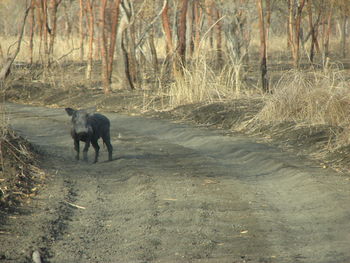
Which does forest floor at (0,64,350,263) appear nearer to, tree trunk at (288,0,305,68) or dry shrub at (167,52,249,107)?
dry shrub at (167,52,249,107)

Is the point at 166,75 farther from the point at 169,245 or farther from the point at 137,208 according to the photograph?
the point at 169,245

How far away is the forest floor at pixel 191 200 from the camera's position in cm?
579

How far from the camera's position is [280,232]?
20.9 ft

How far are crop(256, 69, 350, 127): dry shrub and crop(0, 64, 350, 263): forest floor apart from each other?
38 cm

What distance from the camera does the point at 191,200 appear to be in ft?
25.2

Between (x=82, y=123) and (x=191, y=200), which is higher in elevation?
(x=82, y=123)

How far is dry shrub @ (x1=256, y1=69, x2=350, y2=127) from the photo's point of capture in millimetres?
11953

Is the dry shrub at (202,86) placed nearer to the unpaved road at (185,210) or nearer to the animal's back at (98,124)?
the unpaved road at (185,210)

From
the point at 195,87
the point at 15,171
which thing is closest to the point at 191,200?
A: the point at 15,171

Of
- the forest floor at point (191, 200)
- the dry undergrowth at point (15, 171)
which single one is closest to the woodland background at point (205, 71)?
the forest floor at point (191, 200)

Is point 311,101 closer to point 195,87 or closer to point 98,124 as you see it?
point 98,124

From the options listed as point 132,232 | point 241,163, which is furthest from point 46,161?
point 132,232

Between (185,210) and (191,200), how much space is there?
512 millimetres

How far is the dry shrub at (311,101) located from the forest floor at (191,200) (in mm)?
379
